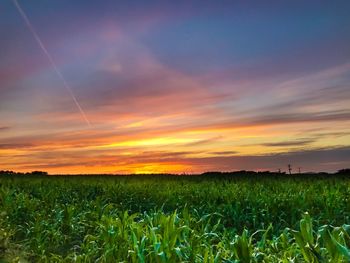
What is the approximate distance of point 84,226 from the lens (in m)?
10.6

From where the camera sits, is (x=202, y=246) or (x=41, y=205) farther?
(x=41, y=205)

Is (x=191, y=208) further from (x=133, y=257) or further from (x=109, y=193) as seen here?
(x=133, y=257)

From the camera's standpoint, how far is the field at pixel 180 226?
6262mm

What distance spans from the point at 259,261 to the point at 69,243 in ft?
15.1

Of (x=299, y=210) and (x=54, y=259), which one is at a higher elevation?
(x=299, y=210)

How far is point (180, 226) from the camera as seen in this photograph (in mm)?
8172

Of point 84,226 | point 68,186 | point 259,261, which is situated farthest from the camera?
point 68,186

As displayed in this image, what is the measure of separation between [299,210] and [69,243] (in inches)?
186

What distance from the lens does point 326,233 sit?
5.27 meters

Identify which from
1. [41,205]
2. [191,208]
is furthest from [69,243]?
[41,205]

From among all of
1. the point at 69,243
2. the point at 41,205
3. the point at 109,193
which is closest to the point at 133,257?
the point at 69,243

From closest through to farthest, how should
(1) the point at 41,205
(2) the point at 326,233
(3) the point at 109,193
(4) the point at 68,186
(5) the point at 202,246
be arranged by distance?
1. (2) the point at 326,233
2. (5) the point at 202,246
3. (1) the point at 41,205
4. (3) the point at 109,193
5. (4) the point at 68,186

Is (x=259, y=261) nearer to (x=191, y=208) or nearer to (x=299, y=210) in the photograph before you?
(x=299, y=210)

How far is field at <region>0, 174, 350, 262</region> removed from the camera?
626cm
